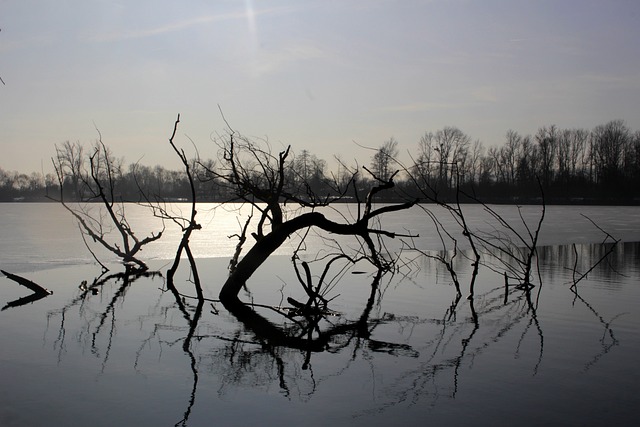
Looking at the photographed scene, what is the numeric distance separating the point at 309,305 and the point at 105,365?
3.23m

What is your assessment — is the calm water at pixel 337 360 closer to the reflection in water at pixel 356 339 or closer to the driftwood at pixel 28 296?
the reflection in water at pixel 356 339

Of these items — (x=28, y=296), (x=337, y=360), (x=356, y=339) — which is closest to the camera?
(x=337, y=360)

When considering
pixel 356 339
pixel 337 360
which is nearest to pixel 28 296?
pixel 356 339

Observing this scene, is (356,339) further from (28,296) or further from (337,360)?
(28,296)

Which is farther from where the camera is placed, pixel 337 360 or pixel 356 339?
pixel 356 339

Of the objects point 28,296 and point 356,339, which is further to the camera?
point 28,296

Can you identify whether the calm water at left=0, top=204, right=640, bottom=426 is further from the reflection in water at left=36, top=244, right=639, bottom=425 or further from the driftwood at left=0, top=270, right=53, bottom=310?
the driftwood at left=0, top=270, right=53, bottom=310

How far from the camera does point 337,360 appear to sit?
738cm

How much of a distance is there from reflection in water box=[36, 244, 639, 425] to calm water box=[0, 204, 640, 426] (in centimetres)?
3

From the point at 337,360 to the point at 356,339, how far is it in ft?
3.39

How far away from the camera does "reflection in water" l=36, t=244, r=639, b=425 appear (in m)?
6.46

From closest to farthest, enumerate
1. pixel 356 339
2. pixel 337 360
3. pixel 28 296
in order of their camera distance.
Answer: pixel 337 360 → pixel 356 339 → pixel 28 296

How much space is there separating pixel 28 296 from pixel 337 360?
682 cm

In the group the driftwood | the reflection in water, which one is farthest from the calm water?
the driftwood
